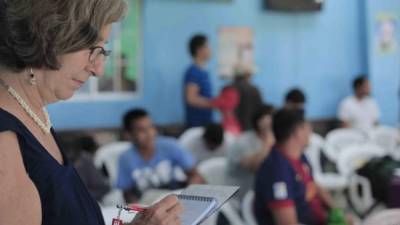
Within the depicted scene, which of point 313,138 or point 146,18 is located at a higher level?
point 146,18

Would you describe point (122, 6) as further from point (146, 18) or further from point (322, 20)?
point (322, 20)

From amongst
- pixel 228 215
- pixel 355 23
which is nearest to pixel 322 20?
pixel 355 23

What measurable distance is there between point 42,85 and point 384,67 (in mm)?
8449

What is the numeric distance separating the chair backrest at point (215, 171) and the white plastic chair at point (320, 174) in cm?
141

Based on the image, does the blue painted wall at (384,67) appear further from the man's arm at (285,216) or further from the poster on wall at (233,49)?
the man's arm at (285,216)

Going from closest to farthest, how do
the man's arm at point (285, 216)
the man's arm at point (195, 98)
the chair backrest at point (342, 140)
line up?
the man's arm at point (285, 216) → the man's arm at point (195, 98) → the chair backrest at point (342, 140)

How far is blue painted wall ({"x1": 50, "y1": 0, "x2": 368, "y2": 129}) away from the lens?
7.13 metres

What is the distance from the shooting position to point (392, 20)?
9.38m

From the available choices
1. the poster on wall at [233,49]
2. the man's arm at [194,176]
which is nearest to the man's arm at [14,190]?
the man's arm at [194,176]

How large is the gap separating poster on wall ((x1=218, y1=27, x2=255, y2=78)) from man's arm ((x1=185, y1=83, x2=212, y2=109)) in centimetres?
144

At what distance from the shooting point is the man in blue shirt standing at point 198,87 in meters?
6.34

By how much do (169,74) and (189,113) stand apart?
982 mm

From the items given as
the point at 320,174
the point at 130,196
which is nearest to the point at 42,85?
the point at 130,196

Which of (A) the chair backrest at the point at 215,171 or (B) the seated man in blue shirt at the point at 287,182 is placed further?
(A) the chair backrest at the point at 215,171
